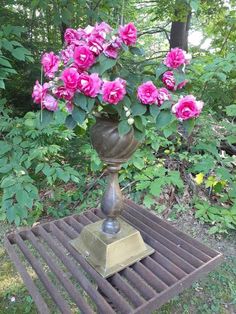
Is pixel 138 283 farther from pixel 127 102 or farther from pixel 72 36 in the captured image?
pixel 72 36

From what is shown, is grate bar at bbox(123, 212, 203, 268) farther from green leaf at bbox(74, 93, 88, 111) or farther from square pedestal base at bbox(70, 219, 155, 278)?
green leaf at bbox(74, 93, 88, 111)

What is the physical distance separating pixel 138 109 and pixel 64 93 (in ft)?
0.62

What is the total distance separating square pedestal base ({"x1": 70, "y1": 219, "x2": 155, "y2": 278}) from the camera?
3.01 ft

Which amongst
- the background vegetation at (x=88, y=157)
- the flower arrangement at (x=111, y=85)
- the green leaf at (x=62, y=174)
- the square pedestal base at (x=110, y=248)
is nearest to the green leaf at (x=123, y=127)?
the flower arrangement at (x=111, y=85)

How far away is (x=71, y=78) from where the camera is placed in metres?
0.68

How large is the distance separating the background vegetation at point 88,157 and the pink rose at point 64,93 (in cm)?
86

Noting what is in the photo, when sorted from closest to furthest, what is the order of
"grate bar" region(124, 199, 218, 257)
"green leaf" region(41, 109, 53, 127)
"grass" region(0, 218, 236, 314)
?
1. "green leaf" region(41, 109, 53, 127)
2. "grate bar" region(124, 199, 218, 257)
3. "grass" region(0, 218, 236, 314)

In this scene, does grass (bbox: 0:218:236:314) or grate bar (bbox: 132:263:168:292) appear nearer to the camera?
grate bar (bbox: 132:263:168:292)

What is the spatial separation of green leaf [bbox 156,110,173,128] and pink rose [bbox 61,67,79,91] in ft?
0.73

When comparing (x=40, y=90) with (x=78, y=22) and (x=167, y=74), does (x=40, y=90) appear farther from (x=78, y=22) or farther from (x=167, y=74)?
(x=78, y=22)

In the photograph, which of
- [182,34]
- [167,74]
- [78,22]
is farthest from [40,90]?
[182,34]

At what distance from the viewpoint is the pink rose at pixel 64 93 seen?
0.71 meters

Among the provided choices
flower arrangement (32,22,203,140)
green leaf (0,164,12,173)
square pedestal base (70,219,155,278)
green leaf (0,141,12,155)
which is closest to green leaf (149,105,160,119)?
flower arrangement (32,22,203,140)

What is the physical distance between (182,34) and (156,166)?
242 centimetres
